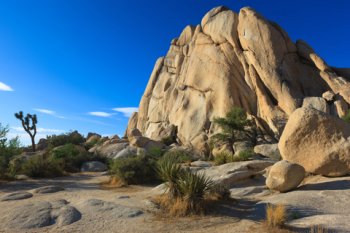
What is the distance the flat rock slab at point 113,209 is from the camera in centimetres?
859

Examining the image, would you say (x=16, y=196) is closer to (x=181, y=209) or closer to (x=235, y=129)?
(x=181, y=209)

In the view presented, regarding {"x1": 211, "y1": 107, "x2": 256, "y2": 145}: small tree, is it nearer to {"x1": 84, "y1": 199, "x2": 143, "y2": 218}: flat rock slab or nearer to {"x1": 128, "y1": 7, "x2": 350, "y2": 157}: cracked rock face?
{"x1": 128, "y1": 7, "x2": 350, "y2": 157}: cracked rock face

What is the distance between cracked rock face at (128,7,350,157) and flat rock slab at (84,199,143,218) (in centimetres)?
2012

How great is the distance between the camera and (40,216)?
27.8 ft

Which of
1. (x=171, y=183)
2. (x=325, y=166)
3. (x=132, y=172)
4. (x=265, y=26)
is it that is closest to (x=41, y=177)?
(x=132, y=172)

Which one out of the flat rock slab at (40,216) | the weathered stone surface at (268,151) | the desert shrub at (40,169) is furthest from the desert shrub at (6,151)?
the weathered stone surface at (268,151)

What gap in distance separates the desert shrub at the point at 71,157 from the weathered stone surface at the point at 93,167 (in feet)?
1.53

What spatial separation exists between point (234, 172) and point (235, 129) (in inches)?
605

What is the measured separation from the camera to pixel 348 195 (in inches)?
368

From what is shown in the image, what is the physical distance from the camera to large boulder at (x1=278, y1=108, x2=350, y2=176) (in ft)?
37.6

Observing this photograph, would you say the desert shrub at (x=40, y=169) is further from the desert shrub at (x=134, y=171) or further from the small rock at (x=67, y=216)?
the small rock at (x=67, y=216)

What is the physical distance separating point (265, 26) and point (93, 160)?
2084 centimetres

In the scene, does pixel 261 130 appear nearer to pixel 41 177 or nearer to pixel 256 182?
pixel 256 182

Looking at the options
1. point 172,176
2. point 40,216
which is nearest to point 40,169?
point 40,216
